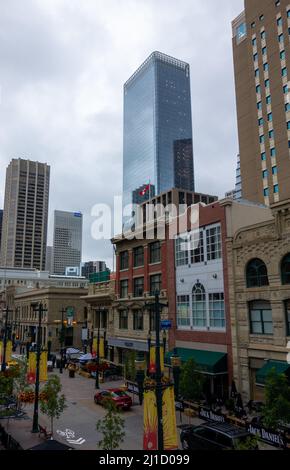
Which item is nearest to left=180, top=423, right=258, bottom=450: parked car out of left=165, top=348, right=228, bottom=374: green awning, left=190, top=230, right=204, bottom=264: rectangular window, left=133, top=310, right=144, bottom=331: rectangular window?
left=165, top=348, right=228, bottom=374: green awning

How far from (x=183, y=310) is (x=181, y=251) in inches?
217

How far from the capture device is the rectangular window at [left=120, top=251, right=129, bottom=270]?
45.8 m

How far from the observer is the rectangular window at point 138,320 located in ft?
136

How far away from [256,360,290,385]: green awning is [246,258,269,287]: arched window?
5.33m

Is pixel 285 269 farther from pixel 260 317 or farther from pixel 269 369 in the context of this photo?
pixel 269 369

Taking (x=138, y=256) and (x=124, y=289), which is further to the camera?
(x=124, y=289)

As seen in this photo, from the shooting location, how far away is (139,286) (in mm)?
42438

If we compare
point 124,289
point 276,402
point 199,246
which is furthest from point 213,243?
point 124,289

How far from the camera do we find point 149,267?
40.5 meters

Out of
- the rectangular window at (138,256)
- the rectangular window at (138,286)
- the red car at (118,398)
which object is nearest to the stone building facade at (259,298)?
the red car at (118,398)

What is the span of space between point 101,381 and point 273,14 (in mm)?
68435
